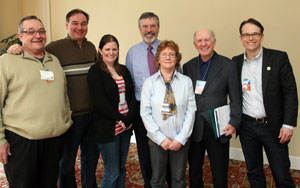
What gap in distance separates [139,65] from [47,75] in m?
0.88

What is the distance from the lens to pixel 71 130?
2.19m

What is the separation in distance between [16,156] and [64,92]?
0.60 m

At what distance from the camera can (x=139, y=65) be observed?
7.57ft

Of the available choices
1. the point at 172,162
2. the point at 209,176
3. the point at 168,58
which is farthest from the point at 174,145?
the point at 209,176

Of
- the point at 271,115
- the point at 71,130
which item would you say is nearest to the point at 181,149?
the point at 271,115

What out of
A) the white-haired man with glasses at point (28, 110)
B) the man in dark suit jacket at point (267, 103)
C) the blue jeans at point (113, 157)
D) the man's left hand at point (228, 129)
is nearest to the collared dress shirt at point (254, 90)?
the man in dark suit jacket at point (267, 103)

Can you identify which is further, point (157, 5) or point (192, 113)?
point (157, 5)

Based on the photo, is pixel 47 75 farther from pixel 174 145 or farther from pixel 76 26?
pixel 174 145

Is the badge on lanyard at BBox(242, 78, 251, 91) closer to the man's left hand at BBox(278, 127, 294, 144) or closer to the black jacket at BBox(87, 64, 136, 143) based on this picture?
the man's left hand at BBox(278, 127, 294, 144)

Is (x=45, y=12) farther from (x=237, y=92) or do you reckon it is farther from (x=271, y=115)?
(x=271, y=115)

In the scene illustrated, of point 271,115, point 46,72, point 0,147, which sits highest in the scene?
point 46,72

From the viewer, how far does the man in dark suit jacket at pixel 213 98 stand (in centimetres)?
197

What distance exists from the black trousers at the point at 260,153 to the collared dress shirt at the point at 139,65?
3.36 ft

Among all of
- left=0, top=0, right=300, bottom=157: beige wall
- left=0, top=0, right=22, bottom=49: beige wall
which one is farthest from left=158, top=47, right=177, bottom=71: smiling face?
left=0, top=0, right=22, bottom=49: beige wall
